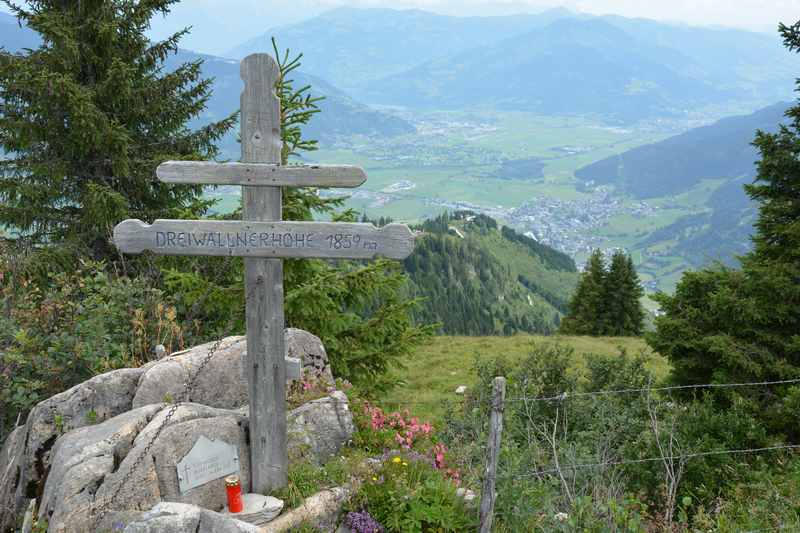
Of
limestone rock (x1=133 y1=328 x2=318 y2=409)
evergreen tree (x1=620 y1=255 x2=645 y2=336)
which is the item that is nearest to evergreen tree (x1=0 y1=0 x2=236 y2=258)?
limestone rock (x1=133 y1=328 x2=318 y2=409)

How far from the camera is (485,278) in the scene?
118 meters

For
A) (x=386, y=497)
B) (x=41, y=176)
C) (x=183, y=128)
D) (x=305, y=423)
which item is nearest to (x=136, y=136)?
(x=183, y=128)

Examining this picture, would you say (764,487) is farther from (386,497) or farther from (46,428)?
(46,428)

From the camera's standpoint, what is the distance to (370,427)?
729cm

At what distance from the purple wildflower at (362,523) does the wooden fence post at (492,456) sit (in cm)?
104

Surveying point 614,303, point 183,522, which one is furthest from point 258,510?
point 614,303

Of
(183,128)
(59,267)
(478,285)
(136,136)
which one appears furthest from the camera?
(478,285)

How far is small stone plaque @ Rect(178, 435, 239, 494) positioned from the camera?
223 inches

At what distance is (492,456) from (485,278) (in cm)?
11351

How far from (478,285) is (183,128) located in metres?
99.0

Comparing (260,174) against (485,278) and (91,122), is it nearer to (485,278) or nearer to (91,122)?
(91,122)

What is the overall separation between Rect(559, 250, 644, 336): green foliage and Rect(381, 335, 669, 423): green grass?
4737 mm

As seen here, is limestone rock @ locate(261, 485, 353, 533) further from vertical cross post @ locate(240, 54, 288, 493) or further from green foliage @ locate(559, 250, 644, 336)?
green foliage @ locate(559, 250, 644, 336)

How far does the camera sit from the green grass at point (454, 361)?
19053 millimetres
